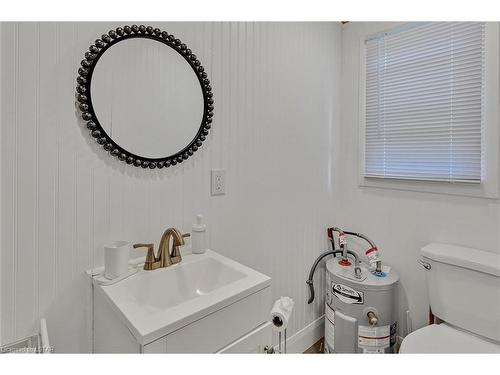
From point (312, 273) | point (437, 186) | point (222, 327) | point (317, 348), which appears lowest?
point (317, 348)

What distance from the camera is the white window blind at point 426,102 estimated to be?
1417 millimetres

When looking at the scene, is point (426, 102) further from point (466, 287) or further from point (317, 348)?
point (317, 348)

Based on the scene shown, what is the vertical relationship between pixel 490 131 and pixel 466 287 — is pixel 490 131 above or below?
above

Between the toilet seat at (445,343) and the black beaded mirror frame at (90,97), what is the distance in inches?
49.1

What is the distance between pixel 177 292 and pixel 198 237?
0.74 ft

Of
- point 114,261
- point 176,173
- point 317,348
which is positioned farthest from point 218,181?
point 317,348

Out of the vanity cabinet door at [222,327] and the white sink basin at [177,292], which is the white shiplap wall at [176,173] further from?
the vanity cabinet door at [222,327]

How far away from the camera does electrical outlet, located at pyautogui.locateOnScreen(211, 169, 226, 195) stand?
1.27 m

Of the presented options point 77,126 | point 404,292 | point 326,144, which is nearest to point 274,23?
point 326,144

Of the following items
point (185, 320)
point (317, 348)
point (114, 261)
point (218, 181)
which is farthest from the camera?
point (317, 348)

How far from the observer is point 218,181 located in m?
1.28

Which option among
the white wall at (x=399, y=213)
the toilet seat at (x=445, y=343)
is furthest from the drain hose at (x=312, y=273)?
the toilet seat at (x=445, y=343)

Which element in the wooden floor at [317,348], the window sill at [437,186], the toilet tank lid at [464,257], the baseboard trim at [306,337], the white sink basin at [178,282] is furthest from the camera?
the wooden floor at [317,348]

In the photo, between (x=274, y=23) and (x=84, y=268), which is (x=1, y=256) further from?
(x=274, y=23)
